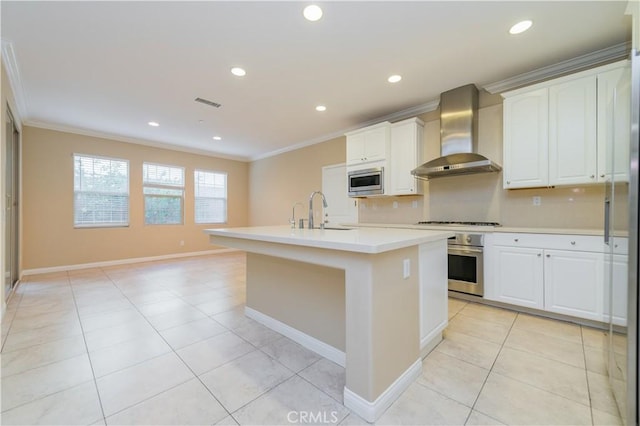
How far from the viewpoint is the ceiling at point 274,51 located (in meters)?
2.06

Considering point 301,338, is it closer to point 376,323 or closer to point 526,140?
point 376,323

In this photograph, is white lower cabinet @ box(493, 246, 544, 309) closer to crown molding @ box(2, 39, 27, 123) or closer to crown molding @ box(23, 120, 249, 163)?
crown molding @ box(2, 39, 27, 123)

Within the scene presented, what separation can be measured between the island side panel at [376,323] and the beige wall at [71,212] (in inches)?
231

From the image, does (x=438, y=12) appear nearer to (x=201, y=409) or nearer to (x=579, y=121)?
(x=579, y=121)

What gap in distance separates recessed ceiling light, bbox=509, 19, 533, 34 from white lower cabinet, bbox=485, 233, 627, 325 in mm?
1905

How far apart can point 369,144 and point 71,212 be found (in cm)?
557

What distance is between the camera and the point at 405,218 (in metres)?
4.25

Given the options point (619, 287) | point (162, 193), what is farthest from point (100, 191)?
point (619, 287)

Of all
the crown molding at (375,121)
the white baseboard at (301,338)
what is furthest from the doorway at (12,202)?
the crown molding at (375,121)

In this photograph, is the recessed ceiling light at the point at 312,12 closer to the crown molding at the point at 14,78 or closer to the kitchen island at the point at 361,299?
the kitchen island at the point at 361,299

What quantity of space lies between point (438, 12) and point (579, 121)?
1810mm

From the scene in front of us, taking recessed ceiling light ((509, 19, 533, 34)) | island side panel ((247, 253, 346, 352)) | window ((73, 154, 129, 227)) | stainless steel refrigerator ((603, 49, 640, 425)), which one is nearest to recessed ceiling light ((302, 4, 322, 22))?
recessed ceiling light ((509, 19, 533, 34))

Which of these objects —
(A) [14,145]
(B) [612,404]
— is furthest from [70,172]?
(B) [612,404]

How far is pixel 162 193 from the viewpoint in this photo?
604 centimetres
